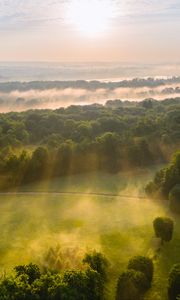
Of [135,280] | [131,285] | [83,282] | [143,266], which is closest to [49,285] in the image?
[83,282]

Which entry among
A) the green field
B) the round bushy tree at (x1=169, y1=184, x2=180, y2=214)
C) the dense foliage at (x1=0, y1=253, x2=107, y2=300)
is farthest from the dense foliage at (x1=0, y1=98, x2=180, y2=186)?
the dense foliage at (x1=0, y1=253, x2=107, y2=300)

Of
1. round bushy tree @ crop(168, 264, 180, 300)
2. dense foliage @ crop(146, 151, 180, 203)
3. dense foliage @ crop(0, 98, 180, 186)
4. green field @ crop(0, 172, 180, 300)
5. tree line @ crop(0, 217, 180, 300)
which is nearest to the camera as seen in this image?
tree line @ crop(0, 217, 180, 300)

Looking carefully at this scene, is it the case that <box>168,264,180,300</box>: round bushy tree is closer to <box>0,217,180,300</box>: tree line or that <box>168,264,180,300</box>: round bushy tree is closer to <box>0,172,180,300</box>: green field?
<box>0,217,180,300</box>: tree line

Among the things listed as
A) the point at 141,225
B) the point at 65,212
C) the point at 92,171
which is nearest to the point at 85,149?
the point at 92,171

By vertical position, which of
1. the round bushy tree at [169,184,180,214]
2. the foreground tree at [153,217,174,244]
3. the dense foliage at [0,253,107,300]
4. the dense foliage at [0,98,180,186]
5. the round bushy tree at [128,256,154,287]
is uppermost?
the dense foliage at [0,98,180,186]

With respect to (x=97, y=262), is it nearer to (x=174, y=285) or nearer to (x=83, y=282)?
(x=83, y=282)

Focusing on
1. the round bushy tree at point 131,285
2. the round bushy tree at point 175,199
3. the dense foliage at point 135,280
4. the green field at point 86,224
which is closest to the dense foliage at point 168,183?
the green field at point 86,224

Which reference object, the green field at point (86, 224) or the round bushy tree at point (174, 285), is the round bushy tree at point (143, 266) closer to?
the green field at point (86, 224)

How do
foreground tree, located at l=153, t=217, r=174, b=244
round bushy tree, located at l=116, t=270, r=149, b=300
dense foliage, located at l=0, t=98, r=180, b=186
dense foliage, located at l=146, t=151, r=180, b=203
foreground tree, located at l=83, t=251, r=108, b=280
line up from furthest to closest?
dense foliage, located at l=0, t=98, r=180, b=186 < dense foliage, located at l=146, t=151, r=180, b=203 < foreground tree, located at l=153, t=217, r=174, b=244 < foreground tree, located at l=83, t=251, r=108, b=280 < round bushy tree, located at l=116, t=270, r=149, b=300
